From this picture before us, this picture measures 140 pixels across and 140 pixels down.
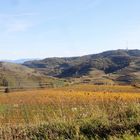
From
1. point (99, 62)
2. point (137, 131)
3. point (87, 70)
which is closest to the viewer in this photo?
point (137, 131)

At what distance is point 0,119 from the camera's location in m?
16.3

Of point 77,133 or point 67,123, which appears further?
point 67,123

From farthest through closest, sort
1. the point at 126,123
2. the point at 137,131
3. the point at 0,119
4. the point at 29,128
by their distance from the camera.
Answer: the point at 0,119 < the point at 29,128 < the point at 126,123 < the point at 137,131

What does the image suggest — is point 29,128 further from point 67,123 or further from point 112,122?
point 112,122

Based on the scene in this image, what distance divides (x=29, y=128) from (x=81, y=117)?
153cm

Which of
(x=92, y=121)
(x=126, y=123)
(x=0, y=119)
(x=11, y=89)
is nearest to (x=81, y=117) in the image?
(x=92, y=121)

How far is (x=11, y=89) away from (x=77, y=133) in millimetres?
35096

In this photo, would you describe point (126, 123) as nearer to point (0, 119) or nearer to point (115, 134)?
point (115, 134)

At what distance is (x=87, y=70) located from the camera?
171m

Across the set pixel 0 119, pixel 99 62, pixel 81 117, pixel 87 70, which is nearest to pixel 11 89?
pixel 0 119

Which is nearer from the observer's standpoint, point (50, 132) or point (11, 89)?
point (50, 132)

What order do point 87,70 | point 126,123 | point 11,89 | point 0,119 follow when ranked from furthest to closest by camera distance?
point 87,70
point 11,89
point 0,119
point 126,123

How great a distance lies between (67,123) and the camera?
12602mm

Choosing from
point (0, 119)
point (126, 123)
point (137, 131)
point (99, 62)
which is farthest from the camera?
point (99, 62)
